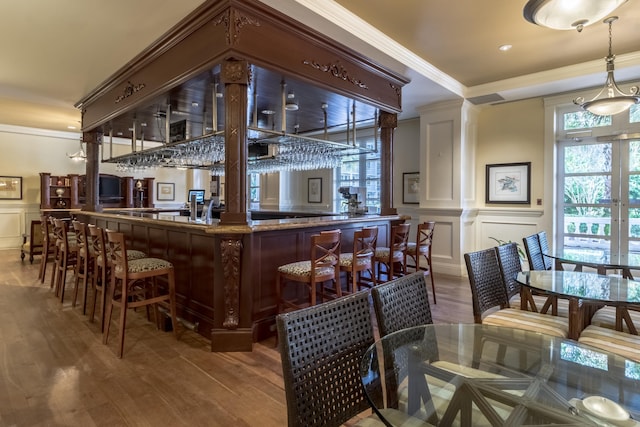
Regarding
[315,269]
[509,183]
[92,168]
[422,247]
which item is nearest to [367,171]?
[509,183]

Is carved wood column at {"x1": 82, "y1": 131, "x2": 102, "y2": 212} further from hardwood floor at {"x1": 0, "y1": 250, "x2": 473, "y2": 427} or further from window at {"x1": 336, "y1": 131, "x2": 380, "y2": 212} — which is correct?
window at {"x1": 336, "y1": 131, "x2": 380, "y2": 212}

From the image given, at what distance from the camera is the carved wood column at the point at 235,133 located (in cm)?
287

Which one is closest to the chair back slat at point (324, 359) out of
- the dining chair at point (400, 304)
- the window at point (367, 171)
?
the dining chair at point (400, 304)

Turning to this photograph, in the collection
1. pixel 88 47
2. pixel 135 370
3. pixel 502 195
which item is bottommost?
pixel 135 370

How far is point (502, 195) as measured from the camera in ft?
18.9

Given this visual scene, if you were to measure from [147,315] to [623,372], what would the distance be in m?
3.82

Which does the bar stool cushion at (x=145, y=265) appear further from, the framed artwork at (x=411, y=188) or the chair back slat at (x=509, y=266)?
the framed artwork at (x=411, y=188)

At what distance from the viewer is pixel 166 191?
11.0m

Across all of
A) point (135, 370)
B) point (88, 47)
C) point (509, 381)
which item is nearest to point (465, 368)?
point (509, 381)

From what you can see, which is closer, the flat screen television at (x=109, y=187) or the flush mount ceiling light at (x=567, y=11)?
the flush mount ceiling light at (x=567, y=11)

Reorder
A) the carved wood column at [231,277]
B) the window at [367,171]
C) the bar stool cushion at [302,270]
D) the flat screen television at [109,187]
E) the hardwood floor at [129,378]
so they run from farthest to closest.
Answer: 1. the flat screen television at [109,187]
2. the window at [367,171]
3. the bar stool cushion at [302,270]
4. the carved wood column at [231,277]
5. the hardwood floor at [129,378]

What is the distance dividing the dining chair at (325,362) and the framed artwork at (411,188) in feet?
18.8

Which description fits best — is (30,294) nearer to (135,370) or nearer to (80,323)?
(80,323)

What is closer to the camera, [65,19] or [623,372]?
[623,372]
